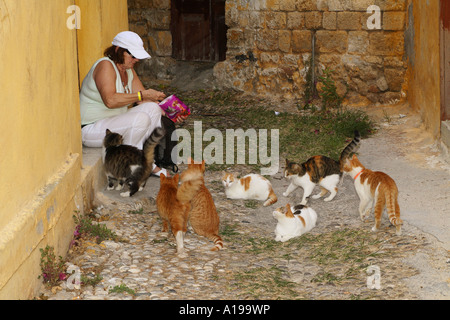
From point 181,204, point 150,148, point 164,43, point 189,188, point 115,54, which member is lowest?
point 181,204

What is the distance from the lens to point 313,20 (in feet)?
32.1

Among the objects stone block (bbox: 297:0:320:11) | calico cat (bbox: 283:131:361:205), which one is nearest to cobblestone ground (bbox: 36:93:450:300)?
calico cat (bbox: 283:131:361:205)

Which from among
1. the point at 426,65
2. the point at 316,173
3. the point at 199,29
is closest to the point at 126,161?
the point at 316,173

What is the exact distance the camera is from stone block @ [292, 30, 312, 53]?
32.4ft

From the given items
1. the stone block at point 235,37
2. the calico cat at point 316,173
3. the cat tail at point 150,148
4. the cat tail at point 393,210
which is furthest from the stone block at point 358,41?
the cat tail at point 393,210

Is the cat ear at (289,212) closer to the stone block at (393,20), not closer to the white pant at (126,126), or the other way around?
the white pant at (126,126)

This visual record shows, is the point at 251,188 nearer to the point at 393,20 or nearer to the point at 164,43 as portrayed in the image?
the point at 393,20

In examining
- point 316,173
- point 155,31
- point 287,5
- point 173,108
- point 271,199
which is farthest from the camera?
point 155,31

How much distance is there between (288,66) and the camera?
10156mm

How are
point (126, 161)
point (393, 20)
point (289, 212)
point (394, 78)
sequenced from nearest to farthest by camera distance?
point (289, 212)
point (126, 161)
point (393, 20)
point (394, 78)

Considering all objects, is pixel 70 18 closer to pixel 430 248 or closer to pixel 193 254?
pixel 193 254

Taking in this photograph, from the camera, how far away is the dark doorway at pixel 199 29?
11258 millimetres

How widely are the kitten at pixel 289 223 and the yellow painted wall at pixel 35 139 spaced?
5.45 feet

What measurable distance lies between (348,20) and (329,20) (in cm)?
30
